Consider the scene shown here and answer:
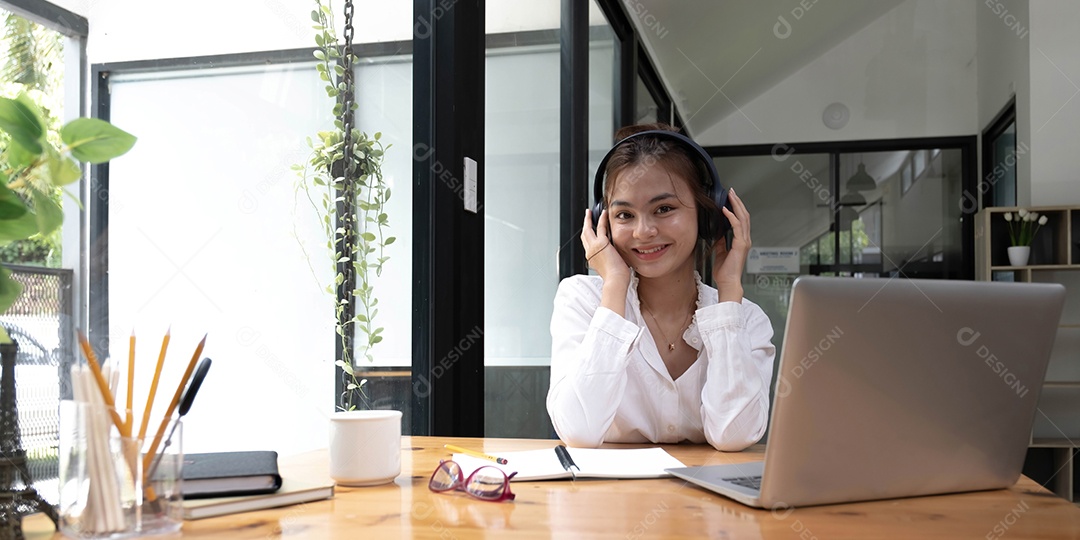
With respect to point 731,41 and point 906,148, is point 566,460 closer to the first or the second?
point 731,41

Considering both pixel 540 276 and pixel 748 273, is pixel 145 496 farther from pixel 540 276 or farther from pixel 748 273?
pixel 748 273

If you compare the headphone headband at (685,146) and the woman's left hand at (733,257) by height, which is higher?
the headphone headband at (685,146)

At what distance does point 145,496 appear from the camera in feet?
2.32

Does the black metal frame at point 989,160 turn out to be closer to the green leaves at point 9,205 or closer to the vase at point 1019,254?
the vase at point 1019,254

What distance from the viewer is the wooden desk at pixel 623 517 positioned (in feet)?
2.52

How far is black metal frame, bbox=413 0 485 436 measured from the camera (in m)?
1.81

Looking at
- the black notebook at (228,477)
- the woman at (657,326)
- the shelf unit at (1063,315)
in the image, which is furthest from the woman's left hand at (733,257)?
the shelf unit at (1063,315)

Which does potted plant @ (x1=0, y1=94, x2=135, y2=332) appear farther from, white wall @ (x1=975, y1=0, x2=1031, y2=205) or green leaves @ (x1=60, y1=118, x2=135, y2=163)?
white wall @ (x1=975, y1=0, x2=1031, y2=205)

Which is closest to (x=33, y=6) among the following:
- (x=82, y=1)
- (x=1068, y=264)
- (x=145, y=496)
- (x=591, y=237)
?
(x=82, y=1)

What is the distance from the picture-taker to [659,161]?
5.84ft

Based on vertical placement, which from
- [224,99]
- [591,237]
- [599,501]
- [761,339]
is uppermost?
[224,99]

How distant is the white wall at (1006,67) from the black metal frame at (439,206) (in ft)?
13.5

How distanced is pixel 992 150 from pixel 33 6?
6.07 meters

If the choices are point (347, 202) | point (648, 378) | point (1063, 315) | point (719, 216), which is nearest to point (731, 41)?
point (1063, 315)
